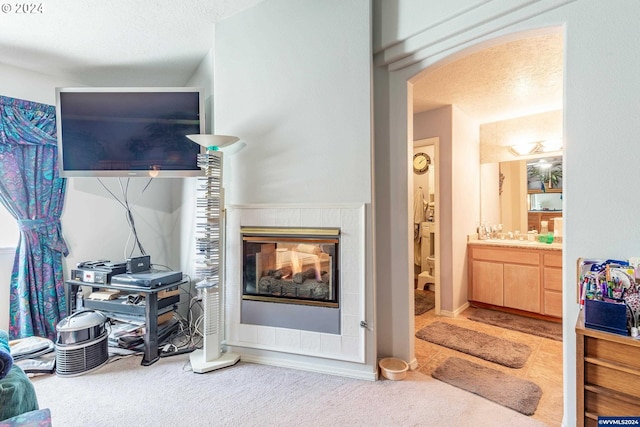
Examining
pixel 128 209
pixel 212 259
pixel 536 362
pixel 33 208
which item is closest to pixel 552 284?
pixel 536 362

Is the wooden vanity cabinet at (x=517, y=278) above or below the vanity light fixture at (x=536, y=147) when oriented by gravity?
below

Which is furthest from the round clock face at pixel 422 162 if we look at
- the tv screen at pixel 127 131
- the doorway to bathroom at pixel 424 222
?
the tv screen at pixel 127 131

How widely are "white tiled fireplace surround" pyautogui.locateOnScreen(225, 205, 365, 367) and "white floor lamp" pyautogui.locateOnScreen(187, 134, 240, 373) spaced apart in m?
0.11

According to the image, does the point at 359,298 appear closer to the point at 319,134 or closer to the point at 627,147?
the point at 319,134

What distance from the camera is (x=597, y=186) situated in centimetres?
141

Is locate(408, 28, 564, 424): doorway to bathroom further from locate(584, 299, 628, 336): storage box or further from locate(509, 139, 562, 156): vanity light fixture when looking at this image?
locate(584, 299, 628, 336): storage box

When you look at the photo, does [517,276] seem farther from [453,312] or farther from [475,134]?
[475,134]

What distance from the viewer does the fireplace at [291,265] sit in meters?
2.13

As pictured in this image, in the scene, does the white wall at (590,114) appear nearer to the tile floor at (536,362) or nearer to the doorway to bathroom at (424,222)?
the tile floor at (536,362)

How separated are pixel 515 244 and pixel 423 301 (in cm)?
128

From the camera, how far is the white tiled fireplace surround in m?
2.06

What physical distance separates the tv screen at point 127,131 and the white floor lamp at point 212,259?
0.45m

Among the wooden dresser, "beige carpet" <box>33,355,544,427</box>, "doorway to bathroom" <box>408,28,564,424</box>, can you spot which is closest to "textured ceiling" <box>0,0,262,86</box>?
"doorway to bathroom" <box>408,28,564,424</box>

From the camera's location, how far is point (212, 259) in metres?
2.22
